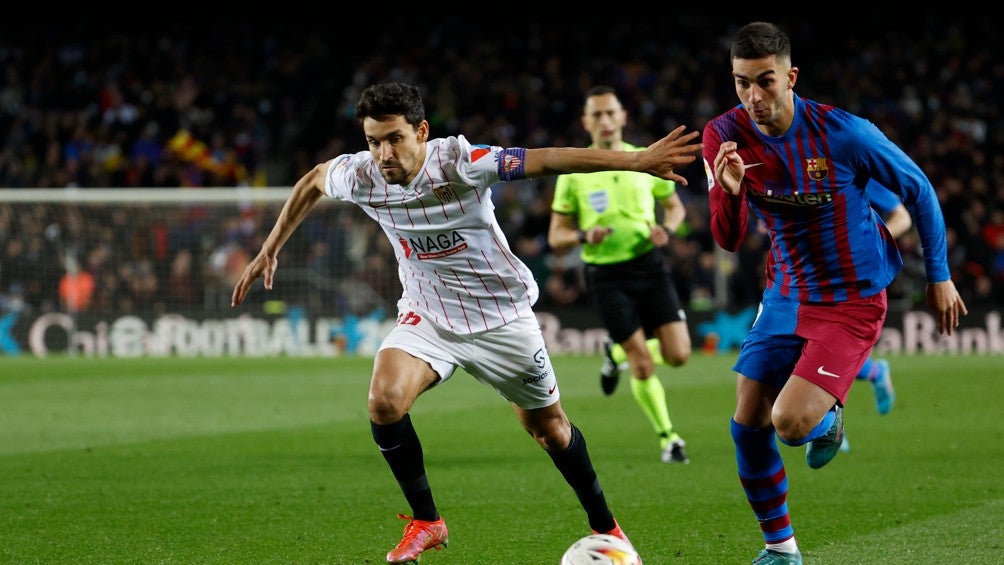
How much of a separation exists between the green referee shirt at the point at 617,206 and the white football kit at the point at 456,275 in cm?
390

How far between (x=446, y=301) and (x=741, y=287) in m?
15.1

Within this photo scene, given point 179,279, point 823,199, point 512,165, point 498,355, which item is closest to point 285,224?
point 498,355

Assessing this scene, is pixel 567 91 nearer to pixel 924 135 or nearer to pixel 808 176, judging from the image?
pixel 924 135

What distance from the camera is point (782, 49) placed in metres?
5.21

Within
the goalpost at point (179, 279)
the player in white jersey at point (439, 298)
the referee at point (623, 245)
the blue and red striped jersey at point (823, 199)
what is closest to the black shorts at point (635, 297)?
the referee at point (623, 245)

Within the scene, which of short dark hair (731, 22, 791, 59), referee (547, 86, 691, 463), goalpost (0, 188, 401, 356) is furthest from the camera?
goalpost (0, 188, 401, 356)

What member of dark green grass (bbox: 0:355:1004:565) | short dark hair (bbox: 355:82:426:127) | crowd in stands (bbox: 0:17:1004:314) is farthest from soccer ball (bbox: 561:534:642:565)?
crowd in stands (bbox: 0:17:1004:314)

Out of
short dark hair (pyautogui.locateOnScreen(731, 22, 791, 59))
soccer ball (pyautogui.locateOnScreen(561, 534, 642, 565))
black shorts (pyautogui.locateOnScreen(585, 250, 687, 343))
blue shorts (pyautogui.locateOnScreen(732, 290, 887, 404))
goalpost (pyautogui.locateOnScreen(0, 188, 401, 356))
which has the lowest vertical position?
goalpost (pyautogui.locateOnScreen(0, 188, 401, 356))

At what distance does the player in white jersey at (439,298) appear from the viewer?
5527 mm

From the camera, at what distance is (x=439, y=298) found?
5.84 metres

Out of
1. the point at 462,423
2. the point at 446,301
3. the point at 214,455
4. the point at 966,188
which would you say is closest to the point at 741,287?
the point at 966,188

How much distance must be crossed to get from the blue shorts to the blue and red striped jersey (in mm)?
55

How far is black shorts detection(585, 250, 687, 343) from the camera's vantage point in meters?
9.52

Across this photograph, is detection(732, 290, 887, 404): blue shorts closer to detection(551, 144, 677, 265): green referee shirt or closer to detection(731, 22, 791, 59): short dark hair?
detection(731, 22, 791, 59): short dark hair
